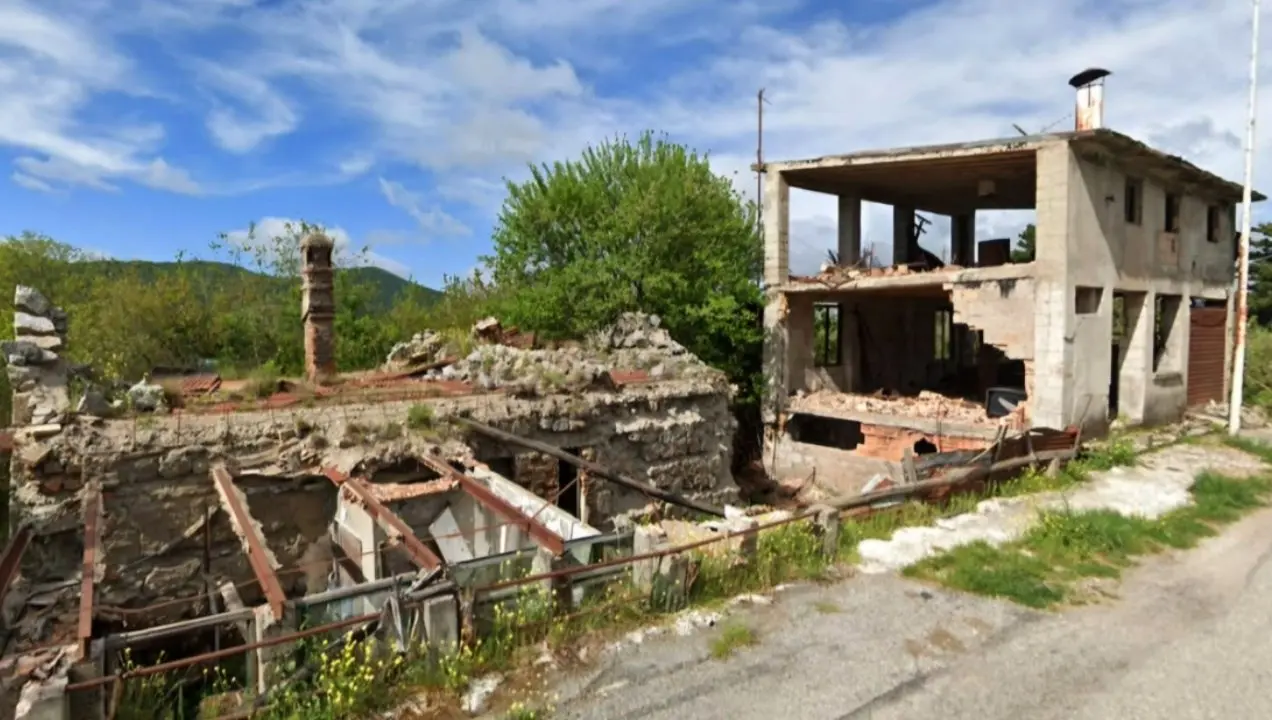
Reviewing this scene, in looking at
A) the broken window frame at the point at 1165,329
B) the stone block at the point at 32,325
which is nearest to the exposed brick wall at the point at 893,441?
the broken window frame at the point at 1165,329

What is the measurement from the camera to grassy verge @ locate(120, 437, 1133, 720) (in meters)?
5.15

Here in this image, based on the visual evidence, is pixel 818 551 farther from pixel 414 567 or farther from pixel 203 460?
pixel 203 460

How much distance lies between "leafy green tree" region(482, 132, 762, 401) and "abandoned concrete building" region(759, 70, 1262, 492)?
165 cm

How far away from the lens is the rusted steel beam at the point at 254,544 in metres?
5.59

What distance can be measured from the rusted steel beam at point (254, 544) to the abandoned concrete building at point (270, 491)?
26 millimetres

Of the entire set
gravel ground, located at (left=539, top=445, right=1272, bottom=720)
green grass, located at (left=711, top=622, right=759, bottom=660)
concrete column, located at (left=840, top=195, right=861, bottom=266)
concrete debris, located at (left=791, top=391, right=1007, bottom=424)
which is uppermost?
concrete column, located at (left=840, top=195, right=861, bottom=266)

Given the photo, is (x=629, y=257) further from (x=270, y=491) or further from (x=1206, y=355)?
(x=1206, y=355)

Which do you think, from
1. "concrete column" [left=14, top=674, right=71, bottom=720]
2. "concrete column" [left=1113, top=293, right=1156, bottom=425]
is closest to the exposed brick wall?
"concrete column" [left=1113, top=293, right=1156, bottom=425]

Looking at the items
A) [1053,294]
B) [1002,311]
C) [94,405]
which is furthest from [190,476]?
[1053,294]

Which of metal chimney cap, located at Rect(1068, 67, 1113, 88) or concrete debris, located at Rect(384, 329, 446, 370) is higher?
metal chimney cap, located at Rect(1068, 67, 1113, 88)

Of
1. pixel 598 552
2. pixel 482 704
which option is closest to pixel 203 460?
pixel 598 552

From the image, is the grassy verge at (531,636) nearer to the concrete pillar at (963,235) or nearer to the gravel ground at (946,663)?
A: the gravel ground at (946,663)

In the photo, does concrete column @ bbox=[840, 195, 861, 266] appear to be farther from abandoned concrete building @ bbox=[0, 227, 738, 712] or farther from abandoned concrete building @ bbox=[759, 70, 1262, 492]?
abandoned concrete building @ bbox=[0, 227, 738, 712]

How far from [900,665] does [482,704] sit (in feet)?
10.6
